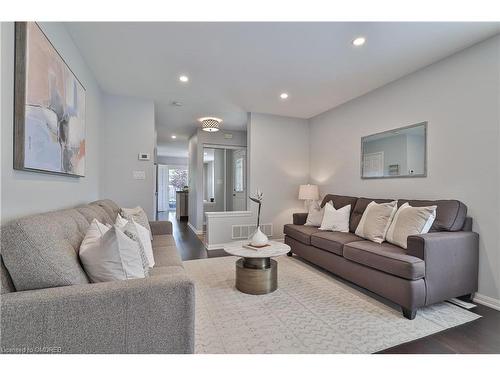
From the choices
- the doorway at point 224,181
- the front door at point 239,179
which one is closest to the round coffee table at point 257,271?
the front door at point 239,179

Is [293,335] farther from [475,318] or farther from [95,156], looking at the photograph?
[95,156]

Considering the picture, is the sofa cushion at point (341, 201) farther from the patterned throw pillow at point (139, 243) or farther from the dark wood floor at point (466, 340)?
the patterned throw pillow at point (139, 243)

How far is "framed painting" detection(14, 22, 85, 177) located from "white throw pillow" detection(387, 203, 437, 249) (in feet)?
9.89

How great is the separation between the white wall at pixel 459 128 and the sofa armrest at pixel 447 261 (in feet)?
0.48

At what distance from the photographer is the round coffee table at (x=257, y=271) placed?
2.33 m

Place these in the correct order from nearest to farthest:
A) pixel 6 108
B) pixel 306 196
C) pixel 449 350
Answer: pixel 6 108
pixel 449 350
pixel 306 196

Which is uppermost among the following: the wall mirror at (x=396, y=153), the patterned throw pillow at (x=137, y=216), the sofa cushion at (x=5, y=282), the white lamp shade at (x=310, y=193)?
the wall mirror at (x=396, y=153)

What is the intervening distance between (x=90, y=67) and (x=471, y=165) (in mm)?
4236

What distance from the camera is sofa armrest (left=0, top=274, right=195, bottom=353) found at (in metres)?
0.90

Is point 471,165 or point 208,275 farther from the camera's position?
point 208,275

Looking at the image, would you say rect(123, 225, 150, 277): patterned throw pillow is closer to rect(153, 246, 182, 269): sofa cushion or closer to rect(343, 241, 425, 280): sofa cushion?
rect(153, 246, 182, 269): sofa cushion

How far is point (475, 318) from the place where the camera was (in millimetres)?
1924
